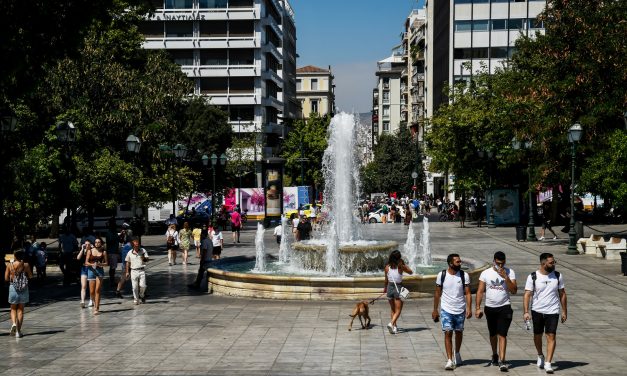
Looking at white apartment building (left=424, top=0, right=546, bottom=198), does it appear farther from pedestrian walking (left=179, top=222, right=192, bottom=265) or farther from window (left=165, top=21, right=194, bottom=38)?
pedestrian walking (left=179, top=222, right=192, bottom=265)

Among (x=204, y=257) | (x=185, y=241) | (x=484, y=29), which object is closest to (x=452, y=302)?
(x=204, y=257)

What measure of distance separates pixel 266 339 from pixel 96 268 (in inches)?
198

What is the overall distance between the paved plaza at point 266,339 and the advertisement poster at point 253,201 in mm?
38589

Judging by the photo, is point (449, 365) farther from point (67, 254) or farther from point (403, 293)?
point (67, 254)

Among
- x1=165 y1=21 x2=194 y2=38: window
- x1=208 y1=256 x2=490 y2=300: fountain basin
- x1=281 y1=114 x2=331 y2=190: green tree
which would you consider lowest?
x1=208 y1=256 x2=490 y2=300: fountain basin

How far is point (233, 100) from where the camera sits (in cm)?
7562

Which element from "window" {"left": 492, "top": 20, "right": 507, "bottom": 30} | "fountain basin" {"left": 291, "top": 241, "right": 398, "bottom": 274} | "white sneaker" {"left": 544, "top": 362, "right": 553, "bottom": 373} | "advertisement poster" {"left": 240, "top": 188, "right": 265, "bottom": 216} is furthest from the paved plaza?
"window" {"left": 492, "top": 20, "right": 507, "bottom": 30}

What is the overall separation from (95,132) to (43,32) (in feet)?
60.2

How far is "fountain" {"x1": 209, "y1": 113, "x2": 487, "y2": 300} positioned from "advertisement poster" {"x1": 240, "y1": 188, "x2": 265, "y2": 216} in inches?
1199

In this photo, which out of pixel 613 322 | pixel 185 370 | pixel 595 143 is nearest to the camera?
pixel 185 370

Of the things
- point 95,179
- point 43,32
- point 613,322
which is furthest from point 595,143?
point 43,32

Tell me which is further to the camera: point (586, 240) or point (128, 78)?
point (128, 78)

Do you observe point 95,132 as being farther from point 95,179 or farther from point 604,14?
point 604,14

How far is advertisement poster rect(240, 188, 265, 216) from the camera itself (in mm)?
59719
